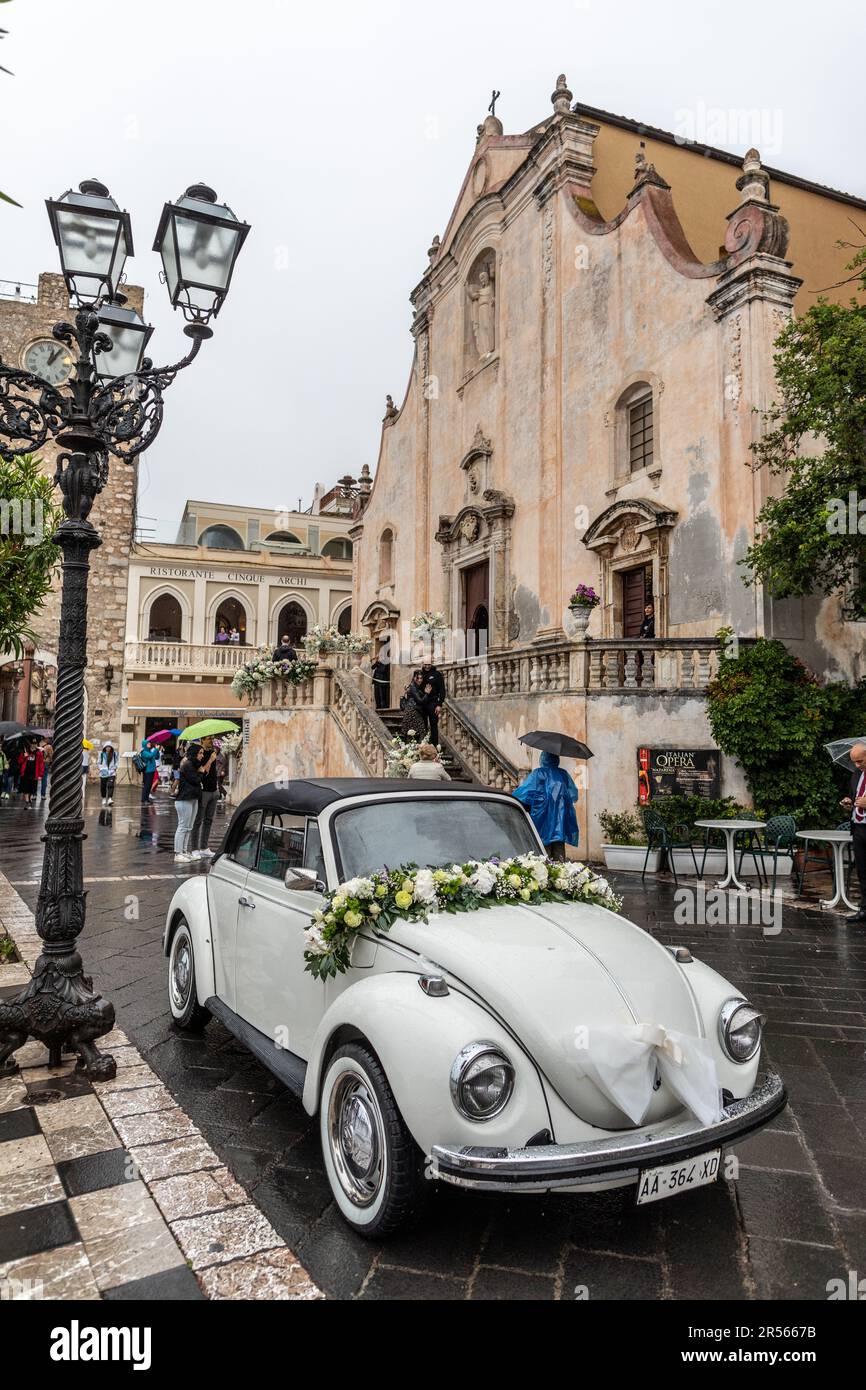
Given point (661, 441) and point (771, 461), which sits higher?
point (661, 441)

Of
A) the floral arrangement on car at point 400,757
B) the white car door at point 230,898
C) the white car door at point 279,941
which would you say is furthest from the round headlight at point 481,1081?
the floral arrangement on car at point 400,757

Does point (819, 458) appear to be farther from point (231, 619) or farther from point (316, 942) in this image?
point (231, 619)

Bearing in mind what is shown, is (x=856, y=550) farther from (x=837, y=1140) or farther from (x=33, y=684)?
(x=33, y=684)

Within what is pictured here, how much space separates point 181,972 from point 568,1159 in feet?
10.2

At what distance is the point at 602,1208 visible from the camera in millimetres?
2955

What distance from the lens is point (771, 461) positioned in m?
11.8

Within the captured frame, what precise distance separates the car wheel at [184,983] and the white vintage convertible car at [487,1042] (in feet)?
3.10

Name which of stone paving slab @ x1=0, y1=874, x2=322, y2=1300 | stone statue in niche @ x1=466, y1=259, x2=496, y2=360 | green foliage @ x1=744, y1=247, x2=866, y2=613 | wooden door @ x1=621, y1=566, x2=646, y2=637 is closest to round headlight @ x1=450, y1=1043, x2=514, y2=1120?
stone paving slab @ x1=0, y1=874, x2=322, y2=1300

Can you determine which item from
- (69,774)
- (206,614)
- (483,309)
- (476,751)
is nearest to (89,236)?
(69,774)

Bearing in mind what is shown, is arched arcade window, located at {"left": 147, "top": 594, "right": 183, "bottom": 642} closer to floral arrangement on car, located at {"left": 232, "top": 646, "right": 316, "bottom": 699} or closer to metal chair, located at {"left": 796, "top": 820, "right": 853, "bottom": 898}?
floral arrangement on car, located at {"left": 232, "top": 646, "right": 316, "bottom": 699}

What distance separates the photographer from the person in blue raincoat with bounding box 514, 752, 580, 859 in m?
8.25

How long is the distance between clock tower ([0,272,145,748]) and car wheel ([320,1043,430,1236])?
28.3 m
